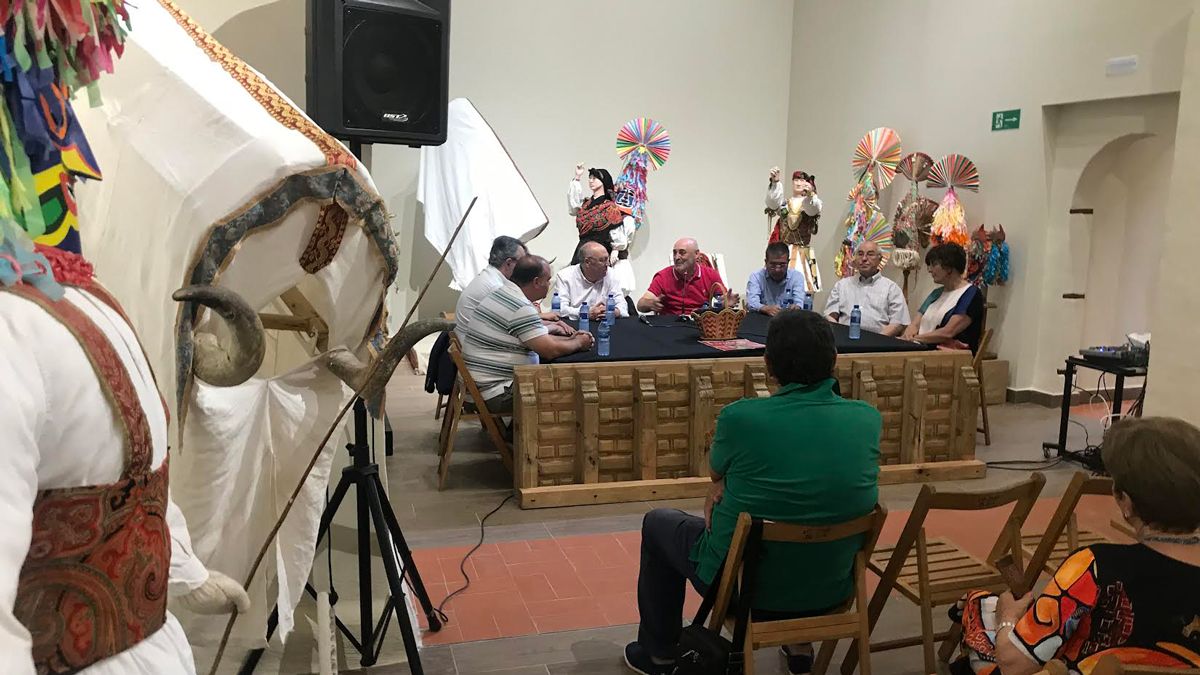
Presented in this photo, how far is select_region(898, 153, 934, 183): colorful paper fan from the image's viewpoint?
7738 millimetres

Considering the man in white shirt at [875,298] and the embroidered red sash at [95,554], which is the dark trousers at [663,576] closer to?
the embroidered red sash at [95,554]

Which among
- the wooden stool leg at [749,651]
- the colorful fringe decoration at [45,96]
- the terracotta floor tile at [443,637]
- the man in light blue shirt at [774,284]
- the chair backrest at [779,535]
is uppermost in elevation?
the colorful fringe decoration at [45,96]

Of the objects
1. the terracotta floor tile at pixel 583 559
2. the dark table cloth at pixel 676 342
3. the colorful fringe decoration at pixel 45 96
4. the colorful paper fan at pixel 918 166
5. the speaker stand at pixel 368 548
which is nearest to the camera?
the colorful fringe decoration at pixel 45 96

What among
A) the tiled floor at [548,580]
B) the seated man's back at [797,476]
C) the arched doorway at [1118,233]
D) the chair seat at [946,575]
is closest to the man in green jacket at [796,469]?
the seated man's back at [797,476]

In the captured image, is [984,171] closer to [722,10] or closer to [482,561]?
[722,10]

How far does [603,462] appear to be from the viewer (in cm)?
438

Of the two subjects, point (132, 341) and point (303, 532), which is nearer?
point (132, 341)

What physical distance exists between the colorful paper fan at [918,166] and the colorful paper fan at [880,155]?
8.5 inches

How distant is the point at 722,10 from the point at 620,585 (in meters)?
7.75

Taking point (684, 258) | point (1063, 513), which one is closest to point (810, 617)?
point (1063, 513)

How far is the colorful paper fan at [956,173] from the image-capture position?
7266mm

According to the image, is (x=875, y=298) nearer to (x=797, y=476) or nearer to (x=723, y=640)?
(x=797, y=476)

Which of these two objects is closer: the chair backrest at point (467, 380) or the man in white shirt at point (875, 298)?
the chair backrest at point (467, 380)

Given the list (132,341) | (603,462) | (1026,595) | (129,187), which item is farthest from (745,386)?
(132,341)
